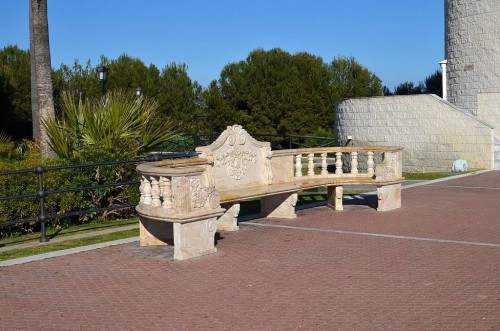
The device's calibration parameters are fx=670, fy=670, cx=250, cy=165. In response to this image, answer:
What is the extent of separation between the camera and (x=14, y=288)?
6891 millimetres

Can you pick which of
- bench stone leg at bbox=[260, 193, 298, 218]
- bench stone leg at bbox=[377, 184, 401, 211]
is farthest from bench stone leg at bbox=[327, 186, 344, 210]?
bench stone leg at bbox=[260, 193, 298, 218]

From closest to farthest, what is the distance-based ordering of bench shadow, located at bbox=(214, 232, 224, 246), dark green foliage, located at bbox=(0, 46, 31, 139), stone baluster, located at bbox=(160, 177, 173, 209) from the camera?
stone baluster, located at bbox=(160, 177, 173, 209)
bench shadow, located at bbox=(214, 232, 224, 246)
dark green foliage, located at bbox=(0, 46, 31, 139)

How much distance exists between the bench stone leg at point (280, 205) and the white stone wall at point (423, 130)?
1233 cm

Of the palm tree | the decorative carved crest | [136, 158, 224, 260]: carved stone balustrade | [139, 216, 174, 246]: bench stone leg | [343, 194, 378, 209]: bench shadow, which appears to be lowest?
[343, 194, 378, 209]: bench shadow

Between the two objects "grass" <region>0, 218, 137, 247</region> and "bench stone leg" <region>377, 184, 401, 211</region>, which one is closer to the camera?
"grass" <region>0, 218, 137, 247</region>

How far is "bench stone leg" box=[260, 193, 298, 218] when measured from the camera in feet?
36.7

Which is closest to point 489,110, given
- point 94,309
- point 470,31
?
point 470,31

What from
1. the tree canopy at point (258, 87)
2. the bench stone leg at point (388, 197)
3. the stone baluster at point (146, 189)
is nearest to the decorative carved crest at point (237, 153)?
the stone baluster at point (146, 189)

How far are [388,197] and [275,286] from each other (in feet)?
19.4

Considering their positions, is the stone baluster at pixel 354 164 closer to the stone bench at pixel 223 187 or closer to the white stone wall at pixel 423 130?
the stone bench at pixel 223 187

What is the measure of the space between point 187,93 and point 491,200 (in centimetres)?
4008

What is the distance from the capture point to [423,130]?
2292 cm

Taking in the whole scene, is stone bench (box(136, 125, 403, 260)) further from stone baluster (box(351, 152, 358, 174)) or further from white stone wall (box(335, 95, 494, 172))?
white stone wall (box(335, 95, 494, 172))

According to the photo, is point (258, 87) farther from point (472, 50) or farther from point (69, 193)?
point (69, 193)
